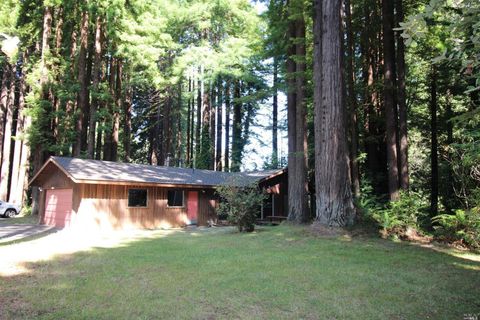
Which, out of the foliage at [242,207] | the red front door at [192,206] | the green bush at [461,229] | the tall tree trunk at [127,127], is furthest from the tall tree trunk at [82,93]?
the green bush at [461,229]

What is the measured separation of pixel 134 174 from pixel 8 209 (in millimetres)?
10522

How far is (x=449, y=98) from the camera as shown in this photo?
18.5 meters

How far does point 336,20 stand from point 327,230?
679 cm

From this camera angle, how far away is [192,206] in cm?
2005

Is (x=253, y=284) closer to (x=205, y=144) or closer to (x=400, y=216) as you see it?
(x=400, y=216)

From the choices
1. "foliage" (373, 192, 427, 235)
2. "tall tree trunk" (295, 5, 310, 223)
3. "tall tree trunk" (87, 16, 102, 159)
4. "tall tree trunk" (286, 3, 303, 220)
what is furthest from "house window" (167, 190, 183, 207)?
"foliage" (373, 192, 427, 235)

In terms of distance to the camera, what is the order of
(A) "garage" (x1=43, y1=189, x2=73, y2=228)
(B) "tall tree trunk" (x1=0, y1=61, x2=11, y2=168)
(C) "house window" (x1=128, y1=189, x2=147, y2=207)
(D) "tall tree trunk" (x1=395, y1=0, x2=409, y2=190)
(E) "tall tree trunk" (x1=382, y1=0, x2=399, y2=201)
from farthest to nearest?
(B) "tall tree trunk" (x1=0, y1=61, x2=11, y2=168), (C) "house window" (x1=128, y1=189, x2=147, y2=207), (A) "garage" (x1=43, y1=189, x2=73, y2=228), (D) "tall tree trunk" (x1=395, y1=0, x2=409, y2=190), (E) "tall tree trunk" (x1=382, y1=0, x2=399, y2=201)

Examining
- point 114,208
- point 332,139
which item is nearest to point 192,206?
point 114,208

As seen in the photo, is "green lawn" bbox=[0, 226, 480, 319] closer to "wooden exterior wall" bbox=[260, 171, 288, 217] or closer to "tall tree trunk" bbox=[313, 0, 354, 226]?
"tall tree trunk" bbox=[313, 0, 354, 226]

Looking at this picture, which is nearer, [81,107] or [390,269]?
[390,269]

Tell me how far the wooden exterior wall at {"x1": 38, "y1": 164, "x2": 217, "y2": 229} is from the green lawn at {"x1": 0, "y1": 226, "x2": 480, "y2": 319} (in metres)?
7.01

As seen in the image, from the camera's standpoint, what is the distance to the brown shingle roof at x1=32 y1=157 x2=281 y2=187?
16016 mm

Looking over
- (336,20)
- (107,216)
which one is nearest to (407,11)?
(336,20)

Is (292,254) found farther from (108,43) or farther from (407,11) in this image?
(108,43)
